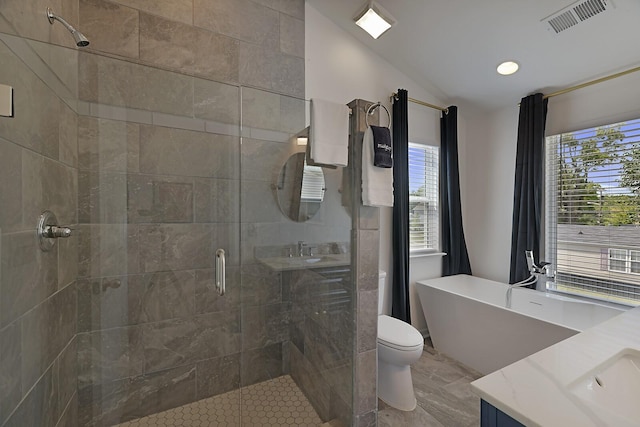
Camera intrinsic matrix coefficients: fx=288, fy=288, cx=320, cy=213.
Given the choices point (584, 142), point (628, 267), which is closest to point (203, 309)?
point (628, 267)

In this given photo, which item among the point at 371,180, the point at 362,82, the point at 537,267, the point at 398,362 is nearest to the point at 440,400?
the point at 398,362

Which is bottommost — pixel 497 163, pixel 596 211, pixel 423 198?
pixel 596 211

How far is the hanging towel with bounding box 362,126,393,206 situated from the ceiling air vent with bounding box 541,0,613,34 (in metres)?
1.52

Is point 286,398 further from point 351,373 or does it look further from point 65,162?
point 65,162

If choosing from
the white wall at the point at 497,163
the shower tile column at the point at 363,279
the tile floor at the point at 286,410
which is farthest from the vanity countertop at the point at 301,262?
the white wall at the point at 497,163

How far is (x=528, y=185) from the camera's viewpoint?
2.57m

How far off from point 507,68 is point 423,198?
1.29 meters

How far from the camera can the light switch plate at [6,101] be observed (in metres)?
0.92

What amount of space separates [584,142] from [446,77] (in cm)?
125

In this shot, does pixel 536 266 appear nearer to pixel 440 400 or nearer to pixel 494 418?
pixel 440 400

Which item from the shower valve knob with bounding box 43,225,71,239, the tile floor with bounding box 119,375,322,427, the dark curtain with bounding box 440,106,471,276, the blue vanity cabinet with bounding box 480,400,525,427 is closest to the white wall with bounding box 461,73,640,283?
the dark curtain with bounding box 440,106,471,276

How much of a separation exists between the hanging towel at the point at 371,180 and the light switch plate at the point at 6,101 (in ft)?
4.71

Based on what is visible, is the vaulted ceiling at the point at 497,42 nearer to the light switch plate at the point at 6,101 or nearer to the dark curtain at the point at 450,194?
the dark curtain at the point at 450,194

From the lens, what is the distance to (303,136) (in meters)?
1.76
